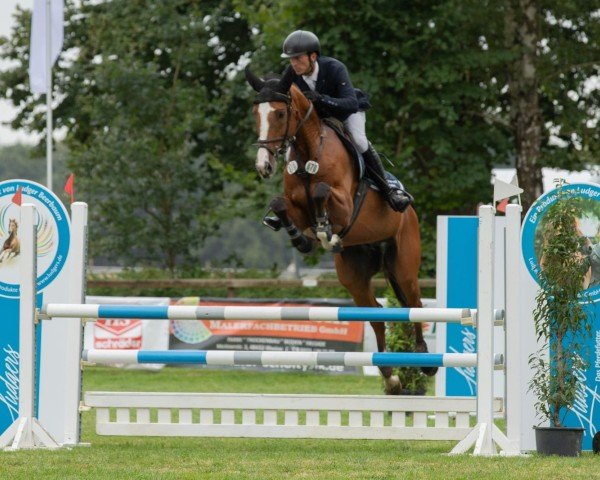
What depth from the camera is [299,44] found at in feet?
23.2

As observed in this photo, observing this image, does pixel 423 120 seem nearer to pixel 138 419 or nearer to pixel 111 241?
pixel 111 241

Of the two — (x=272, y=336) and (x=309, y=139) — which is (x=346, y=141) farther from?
(x=272, y=336)

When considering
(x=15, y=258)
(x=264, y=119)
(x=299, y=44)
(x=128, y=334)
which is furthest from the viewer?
(x=128, y=334)

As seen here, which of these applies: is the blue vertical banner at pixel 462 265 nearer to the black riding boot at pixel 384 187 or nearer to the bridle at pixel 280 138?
the black riding boot at pixel 384 187

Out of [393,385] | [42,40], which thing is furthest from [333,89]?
[42,40]

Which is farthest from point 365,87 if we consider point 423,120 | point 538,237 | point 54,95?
point 538,237

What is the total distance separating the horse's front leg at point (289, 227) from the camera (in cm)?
701

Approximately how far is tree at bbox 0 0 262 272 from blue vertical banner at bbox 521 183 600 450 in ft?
41.2

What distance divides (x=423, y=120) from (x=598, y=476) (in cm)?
1300

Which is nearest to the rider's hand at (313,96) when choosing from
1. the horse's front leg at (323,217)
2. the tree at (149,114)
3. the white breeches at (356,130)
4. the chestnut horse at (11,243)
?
the white breeches at (356,130)

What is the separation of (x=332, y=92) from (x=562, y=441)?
8.39 ft

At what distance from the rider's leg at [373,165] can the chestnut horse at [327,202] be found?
0.09 metres

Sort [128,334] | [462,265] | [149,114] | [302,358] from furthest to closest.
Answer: [149,114]
[128,334]
[462,265]
[302,358]

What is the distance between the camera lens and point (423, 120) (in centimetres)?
1825
